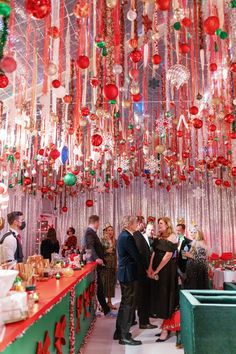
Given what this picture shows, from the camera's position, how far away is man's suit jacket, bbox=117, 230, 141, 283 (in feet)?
14.1

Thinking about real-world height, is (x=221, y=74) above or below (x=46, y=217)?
above

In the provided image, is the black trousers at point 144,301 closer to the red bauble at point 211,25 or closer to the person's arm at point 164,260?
the person's arm at point 164,260

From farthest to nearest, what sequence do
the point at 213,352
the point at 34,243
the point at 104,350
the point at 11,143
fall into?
1. the point at 34,243
2. the point at 11,143
3. the point at 104,350
4. the point at 213,352

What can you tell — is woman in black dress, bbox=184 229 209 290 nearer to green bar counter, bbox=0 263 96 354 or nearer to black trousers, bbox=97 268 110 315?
black trousers, bbox=97 268 110 315

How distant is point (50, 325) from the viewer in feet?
8.11

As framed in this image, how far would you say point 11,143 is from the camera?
20.0ft

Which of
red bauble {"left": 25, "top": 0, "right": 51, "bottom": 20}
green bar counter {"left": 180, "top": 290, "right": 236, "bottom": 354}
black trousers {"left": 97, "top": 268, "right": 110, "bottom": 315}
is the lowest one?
black trousers {"left": 97, "top": 268, "right": 110, "bottom": 315}

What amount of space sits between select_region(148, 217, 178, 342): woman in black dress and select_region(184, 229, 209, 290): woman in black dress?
58 cm

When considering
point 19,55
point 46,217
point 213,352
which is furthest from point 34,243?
point 213,352

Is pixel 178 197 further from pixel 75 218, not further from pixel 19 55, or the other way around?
pixel 19 55

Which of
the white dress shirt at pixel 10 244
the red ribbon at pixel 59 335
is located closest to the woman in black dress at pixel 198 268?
the white dress shirt at pixel 10 244

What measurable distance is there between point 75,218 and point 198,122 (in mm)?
8123

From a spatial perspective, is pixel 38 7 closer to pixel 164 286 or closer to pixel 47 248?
pixel 164 286

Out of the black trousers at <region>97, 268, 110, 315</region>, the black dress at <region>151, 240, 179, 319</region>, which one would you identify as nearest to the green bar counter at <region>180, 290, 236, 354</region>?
the black dress at <region>151, 240, 179, 319</region>
